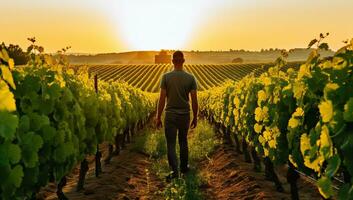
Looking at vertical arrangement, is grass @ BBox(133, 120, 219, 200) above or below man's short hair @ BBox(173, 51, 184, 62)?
below

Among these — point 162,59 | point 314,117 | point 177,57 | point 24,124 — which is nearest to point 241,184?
point 177,57

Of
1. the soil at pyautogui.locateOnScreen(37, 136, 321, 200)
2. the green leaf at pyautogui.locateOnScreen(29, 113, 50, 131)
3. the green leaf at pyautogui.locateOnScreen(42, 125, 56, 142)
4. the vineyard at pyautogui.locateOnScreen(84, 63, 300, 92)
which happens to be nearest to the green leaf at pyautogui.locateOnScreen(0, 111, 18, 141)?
the green leaf at pyautogui.locateOnScreen(29, 113, 50, 131)

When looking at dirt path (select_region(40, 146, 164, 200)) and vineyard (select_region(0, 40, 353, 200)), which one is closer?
vineyard (select_region(0, 40, 353, 200))

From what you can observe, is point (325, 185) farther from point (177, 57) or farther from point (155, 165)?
point (155, 165)

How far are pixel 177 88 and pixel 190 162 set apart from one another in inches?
124

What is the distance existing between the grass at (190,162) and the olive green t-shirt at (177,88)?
121cm

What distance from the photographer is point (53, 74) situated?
6.69 m

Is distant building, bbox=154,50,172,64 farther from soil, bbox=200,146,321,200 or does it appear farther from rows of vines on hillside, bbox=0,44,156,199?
rows of vines on hillside, bbox=0,44,156,199

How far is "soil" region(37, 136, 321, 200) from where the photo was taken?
28.5 ft

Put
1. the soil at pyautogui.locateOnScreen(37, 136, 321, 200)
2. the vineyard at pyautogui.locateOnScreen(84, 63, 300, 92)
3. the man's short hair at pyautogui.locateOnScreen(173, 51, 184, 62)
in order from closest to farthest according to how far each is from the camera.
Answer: the soil at pyautogui.locateOnScreen(37, 136, 321, 200)
the man's short hair at pyautogui.locateOnScreen(173, 51, 184, 62)
the vineyard at pyautogui.locateOnScreen(84, 63, 300, 92)

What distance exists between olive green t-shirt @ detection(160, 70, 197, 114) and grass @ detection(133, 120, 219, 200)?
1.21 m

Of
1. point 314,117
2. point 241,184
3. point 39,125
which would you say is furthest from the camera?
point 241,184

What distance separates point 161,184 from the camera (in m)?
10.2

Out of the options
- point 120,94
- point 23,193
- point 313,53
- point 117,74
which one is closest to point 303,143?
point 313,53
